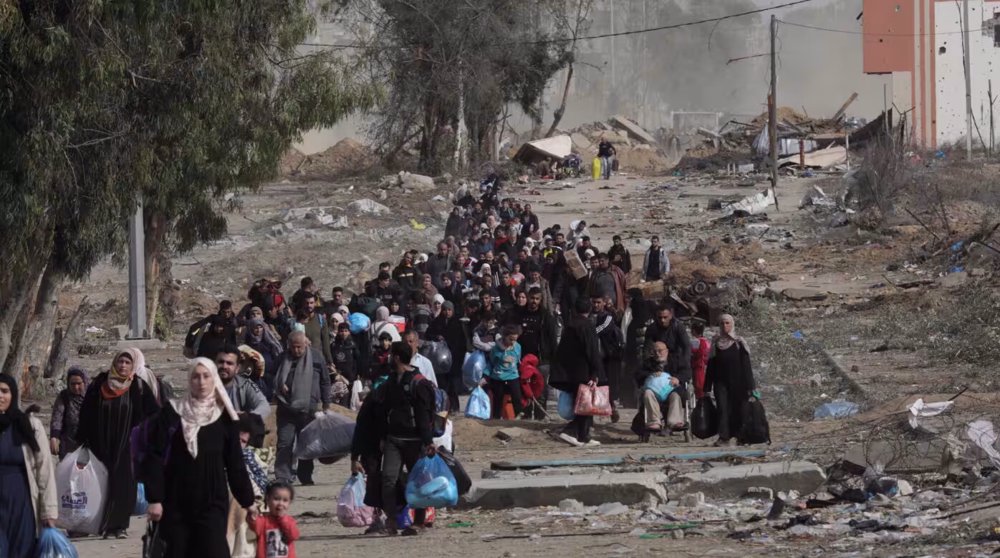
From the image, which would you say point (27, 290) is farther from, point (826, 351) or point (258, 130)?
point (826, 351)

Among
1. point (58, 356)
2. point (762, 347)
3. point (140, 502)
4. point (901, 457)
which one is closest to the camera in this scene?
point (901, 457)

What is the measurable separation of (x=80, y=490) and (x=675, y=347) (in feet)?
19.8

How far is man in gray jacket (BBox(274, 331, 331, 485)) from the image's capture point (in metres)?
11.5

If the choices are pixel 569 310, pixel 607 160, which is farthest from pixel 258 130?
pixel 607 160

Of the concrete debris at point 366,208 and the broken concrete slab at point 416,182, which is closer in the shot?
the concrete debris at point 366,208

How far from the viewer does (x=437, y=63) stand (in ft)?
166

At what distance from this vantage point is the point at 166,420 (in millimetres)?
6773

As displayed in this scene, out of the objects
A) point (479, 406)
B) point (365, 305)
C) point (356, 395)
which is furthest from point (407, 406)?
point (365, 305)

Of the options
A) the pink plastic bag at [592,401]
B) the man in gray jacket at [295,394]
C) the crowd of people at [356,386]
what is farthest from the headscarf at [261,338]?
the pink plastic bag at [592,401]

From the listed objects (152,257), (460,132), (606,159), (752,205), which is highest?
(460,132)

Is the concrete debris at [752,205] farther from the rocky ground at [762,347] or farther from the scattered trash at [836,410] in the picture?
the scattered trash at [836,410]

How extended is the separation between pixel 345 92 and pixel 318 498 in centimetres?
953

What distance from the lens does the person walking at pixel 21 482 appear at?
713 centimetres

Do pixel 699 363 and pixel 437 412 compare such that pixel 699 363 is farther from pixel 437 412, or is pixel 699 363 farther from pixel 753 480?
pixel 437 412
